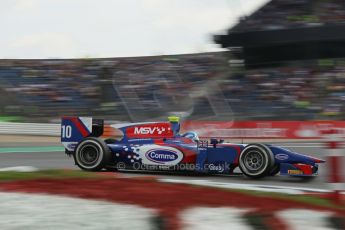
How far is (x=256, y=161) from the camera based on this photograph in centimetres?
866

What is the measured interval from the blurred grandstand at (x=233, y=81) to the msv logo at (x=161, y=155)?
10.7 m

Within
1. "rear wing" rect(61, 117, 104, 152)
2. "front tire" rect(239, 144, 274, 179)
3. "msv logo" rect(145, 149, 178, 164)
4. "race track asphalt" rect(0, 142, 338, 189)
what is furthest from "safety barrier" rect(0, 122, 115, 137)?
"front tire" rect(239, 144, 274, 179)

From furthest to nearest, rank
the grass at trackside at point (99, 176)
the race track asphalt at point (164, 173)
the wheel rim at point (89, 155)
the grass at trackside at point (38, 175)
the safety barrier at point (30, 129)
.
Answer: the safety barrier at point (30, 129) < the wheel rim at point (89, 155) < the race track asphalt at point (164, 173) < the grass at trackside at point (38, 175) < the grass at trackside at point (99, 176)

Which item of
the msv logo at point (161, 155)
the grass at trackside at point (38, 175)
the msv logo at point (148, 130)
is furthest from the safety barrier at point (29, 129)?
the grass at trackside at point (38, 175)

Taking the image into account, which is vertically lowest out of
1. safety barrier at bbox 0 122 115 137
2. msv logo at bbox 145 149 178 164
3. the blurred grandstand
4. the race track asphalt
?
the race track asphalt

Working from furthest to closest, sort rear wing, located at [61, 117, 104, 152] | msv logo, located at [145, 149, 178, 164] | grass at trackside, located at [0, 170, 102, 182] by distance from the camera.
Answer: rear wing, located at [61, 117, 104, 152] → msv logo, located at [145, 149, 178, 164] → grass at trackside, located at [0, 170, 102, 182]

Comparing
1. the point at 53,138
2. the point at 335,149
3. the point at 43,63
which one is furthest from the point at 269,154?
the point at 43,63

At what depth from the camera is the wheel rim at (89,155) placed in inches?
374

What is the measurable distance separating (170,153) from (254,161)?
129 centimetres

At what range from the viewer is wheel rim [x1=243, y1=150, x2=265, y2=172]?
8.59 meters

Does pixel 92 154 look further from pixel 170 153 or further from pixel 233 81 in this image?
pixel 233 81

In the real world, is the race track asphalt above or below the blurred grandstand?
below

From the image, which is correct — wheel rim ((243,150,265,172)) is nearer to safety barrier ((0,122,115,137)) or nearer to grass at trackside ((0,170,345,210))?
grass at trackside ((0,170,345,210))

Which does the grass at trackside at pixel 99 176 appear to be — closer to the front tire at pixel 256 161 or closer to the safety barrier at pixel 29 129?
the front tire at pixel 256 161
